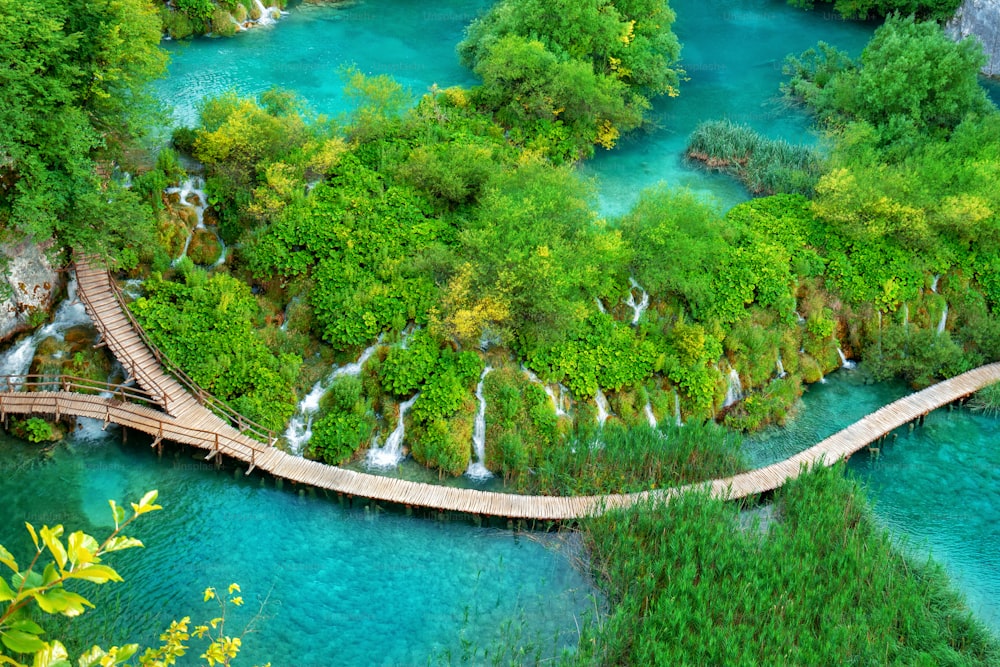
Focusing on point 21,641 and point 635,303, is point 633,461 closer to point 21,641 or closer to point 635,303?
point 635,303

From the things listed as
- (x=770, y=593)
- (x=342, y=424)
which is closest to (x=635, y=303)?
(x=342, y=424)

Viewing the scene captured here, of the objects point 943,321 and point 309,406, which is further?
point 943,321

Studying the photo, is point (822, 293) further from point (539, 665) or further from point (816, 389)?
point (539, 665)

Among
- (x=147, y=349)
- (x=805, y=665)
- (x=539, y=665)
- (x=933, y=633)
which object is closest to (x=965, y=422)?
(x=933, y=633)

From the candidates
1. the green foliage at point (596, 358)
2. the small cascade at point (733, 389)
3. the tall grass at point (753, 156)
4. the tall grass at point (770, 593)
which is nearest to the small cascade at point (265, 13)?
the tall grass at point (753, 156)

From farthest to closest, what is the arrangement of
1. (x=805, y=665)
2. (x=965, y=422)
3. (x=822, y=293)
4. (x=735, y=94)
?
1. (x=735, y=94)
2. (x=822, y=293)
3. (x=965, y=422)
4. (x=805, y=665)

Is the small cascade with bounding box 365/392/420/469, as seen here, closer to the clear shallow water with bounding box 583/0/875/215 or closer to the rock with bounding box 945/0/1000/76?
the clear shallow water with bounding box 583/0/875/215
